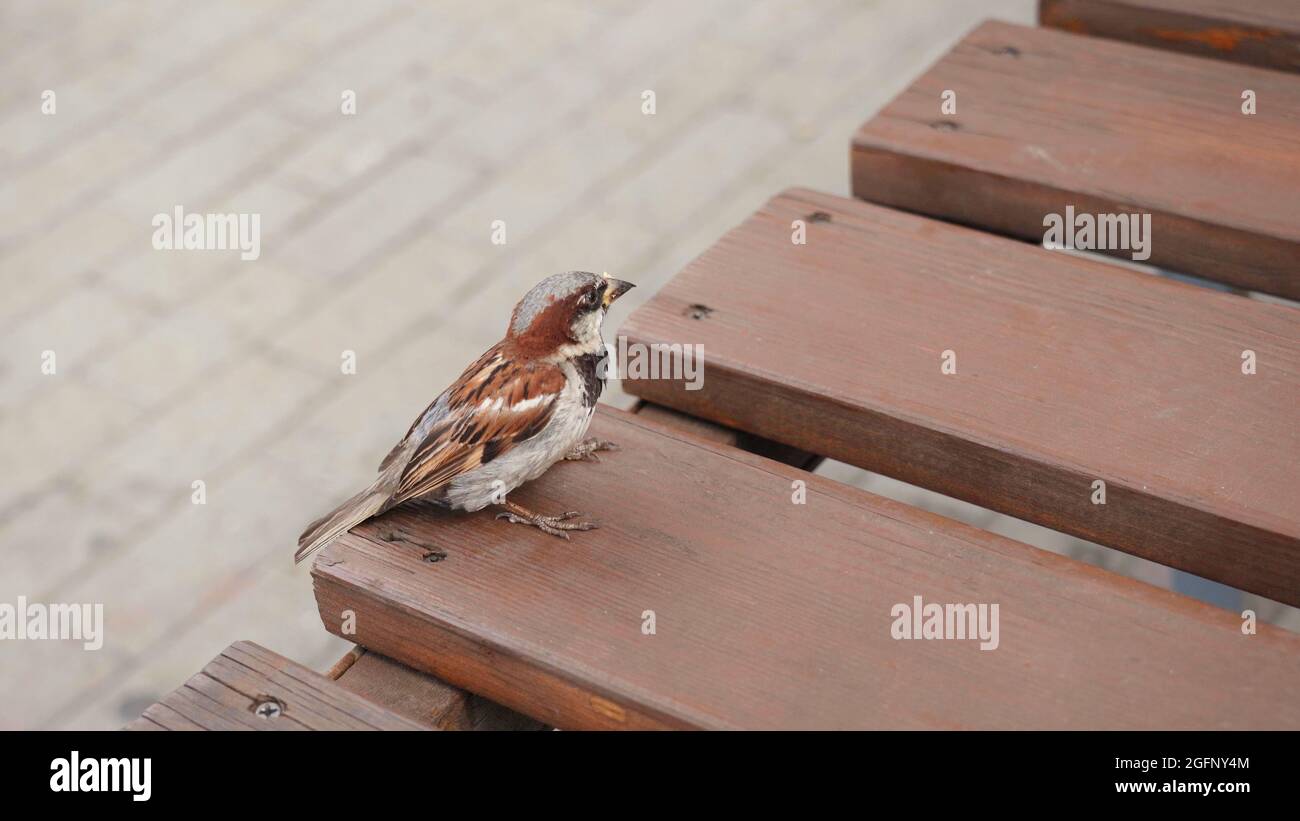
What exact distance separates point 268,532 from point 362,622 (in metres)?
2.47

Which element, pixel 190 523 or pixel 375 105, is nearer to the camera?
pixel 190 523

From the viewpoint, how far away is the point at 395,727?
1621 mm

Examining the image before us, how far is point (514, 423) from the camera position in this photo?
196 centimetres

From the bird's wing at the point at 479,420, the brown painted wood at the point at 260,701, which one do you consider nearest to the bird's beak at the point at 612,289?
the bird's wing at the point at 479,420

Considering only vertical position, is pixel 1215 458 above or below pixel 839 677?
above

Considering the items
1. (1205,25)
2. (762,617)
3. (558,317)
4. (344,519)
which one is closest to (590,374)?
(558,317)

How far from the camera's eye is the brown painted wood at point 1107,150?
2344 millimetres

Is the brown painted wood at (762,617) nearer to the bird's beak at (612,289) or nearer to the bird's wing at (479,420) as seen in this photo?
the bird's wing at (479,420)

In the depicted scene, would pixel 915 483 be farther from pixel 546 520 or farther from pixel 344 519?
pixel 344 519

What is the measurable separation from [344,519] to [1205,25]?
81.1 inches

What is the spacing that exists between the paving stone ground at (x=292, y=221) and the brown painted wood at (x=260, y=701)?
2197mm

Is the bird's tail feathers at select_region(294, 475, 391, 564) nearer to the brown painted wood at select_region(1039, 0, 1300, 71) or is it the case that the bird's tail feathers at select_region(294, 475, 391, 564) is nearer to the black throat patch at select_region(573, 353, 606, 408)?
the black throat patch at select_region(573, 353, 606, 408)

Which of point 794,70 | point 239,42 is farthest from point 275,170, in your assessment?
point 794,70
